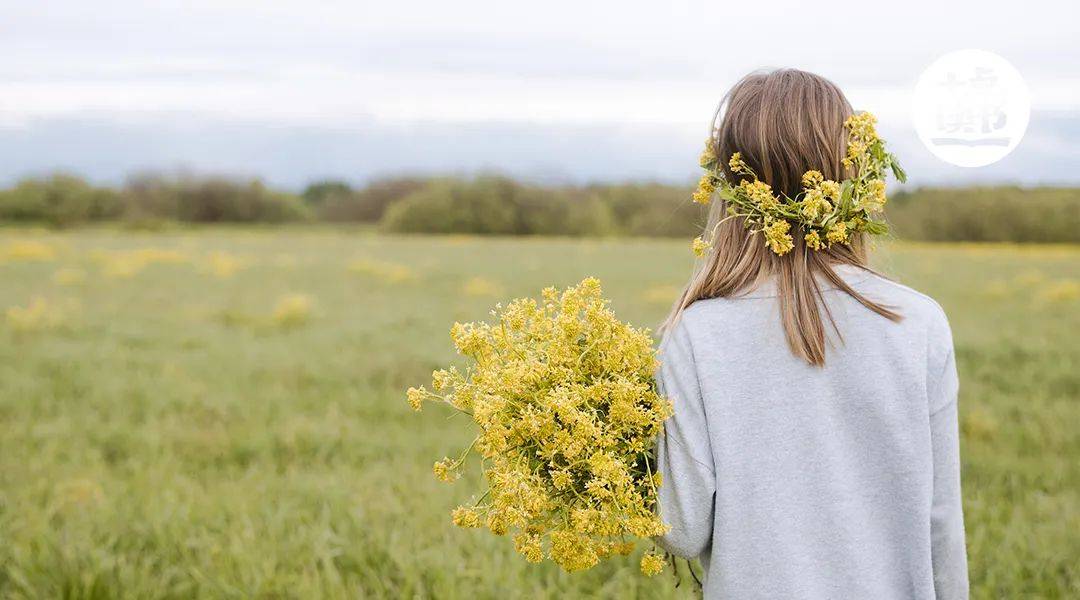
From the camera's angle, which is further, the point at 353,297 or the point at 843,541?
the point at 353,297

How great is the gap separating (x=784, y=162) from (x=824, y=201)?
0.13 m

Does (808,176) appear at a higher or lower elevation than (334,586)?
higher

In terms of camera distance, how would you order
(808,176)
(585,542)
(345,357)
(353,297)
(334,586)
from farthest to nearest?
(353,297)
(345,357)
(334,586)
(585,542)
(808,176)

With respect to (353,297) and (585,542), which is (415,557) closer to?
(585,542)

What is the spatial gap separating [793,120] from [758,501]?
839 mm

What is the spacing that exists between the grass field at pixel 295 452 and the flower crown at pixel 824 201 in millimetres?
317

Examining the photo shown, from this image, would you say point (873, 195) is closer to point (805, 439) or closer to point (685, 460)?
point (805, 439)

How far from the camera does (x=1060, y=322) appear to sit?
10.7m

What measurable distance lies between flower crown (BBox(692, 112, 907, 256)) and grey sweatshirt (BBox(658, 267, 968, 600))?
116mm

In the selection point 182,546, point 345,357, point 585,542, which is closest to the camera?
point 585,542

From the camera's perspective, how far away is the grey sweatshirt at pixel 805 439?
1.79m

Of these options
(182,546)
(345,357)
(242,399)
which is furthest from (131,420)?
(182,546)

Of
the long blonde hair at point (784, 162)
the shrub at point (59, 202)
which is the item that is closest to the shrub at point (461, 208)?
the shrub at point (59, 202)

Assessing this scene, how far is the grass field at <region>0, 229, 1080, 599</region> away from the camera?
11.8ft
